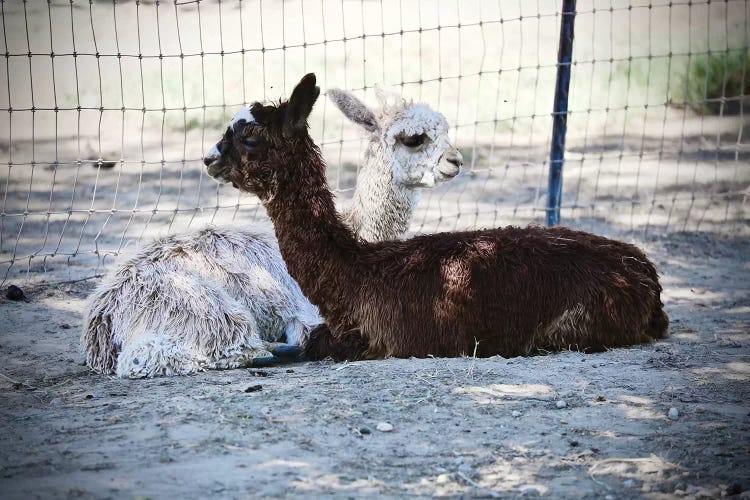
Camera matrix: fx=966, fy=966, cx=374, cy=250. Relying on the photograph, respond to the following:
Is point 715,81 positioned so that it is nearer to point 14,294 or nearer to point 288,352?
point 288,352

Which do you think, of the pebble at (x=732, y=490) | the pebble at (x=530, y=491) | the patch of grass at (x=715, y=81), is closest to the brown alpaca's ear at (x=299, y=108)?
the pebble at (x=530, y=491)

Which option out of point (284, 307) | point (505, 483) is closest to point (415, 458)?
point (505, 483)

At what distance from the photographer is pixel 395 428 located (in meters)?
4.17

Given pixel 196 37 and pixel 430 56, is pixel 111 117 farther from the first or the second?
pixel 430 56

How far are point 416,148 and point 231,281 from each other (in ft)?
4.61

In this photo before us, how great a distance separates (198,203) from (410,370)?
177 inches

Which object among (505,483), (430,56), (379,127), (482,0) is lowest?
(505,483)

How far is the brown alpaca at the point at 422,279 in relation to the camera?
5254mm

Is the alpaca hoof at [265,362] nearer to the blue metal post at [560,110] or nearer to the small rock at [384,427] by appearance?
the small rock at [384,427]

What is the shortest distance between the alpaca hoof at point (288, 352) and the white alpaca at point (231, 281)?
11cm

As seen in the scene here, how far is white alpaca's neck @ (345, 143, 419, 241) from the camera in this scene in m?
6.04

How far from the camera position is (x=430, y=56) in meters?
12.7

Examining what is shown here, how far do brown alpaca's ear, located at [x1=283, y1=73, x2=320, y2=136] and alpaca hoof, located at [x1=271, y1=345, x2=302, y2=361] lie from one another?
3.95 ft

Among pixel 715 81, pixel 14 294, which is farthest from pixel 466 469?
pixel 715 81
